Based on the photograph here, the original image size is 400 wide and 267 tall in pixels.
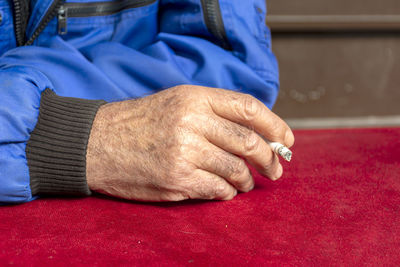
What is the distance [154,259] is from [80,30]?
492 millimetres

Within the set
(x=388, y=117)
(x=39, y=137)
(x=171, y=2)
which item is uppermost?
(x=171, y=2)

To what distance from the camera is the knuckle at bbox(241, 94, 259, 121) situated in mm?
566

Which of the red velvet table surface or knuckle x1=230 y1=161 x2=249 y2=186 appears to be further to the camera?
knuckle x1=230 y1=161 x2=249 y2=186

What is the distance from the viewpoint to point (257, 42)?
2.37 ft

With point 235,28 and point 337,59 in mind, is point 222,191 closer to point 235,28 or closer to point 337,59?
point 235,28

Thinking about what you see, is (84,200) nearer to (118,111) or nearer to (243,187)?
(118,111)

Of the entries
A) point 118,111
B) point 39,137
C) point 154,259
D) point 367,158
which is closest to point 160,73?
point 118,111

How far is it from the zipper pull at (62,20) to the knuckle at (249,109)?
0.39 m

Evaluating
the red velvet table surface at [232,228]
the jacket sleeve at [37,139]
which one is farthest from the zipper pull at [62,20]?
the red velvet table surface at [232,228]

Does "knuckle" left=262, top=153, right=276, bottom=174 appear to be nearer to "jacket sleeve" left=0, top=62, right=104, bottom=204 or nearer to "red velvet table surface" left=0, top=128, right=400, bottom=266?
"red velvet table surface" left=0, top=128, right=400, bottom=266

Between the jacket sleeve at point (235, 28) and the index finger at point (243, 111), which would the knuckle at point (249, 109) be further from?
the jacket sleeve at point (235, 28)

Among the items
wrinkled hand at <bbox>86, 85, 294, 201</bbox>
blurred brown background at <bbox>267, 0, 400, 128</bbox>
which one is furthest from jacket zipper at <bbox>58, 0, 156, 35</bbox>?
blurred brown background at <bbox>267, 0, 400, 128</bbox>

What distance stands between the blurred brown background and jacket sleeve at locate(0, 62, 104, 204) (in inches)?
47.2

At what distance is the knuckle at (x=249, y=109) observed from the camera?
1.86ft
